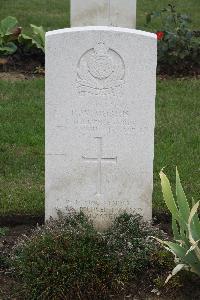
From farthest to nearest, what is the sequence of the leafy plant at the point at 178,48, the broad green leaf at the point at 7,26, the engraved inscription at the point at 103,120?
→ the broad green leaf at the point at 7,26
the leafy plant at the point at 178,48
the engraved inscription at the point at 103,120

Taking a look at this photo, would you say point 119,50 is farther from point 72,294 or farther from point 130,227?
point 72,294

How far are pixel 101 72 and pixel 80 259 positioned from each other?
129cm

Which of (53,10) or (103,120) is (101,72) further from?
(53,10)

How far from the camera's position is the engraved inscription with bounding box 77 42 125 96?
5195 mm

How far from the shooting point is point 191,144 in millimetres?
7711

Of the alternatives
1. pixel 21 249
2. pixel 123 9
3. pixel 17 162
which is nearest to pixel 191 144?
pixel 17 162

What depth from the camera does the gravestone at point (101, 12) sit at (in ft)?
29.8

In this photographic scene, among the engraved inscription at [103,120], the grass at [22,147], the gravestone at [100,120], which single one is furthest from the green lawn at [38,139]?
the engraved inscription at [103,120]

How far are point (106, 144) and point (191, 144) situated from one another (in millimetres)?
2511

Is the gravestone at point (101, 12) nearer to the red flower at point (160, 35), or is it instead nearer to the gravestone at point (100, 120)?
the red flower at point (160, 35)

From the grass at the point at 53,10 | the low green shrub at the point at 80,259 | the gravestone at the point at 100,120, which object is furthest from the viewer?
the grass at the point at 53,10

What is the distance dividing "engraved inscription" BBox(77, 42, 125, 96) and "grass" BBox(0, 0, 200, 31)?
24.9 ft

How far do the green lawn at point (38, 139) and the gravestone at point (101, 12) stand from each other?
96 centimetres

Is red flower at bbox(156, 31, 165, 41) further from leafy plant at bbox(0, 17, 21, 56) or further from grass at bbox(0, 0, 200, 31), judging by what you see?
grass at bbox(0, 0, 200, 31)
